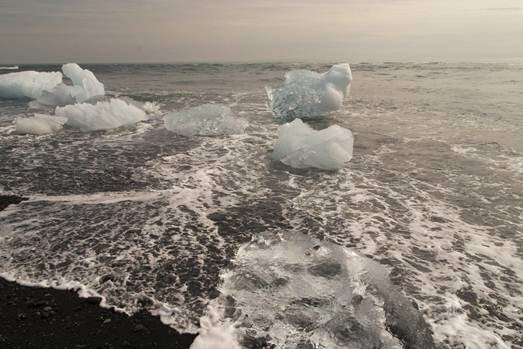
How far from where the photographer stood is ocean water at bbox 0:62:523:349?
3.70 m

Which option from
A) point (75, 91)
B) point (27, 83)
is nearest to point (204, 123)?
point (75, 91)

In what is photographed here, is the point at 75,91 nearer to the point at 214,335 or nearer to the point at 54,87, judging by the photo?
the point at 54,87

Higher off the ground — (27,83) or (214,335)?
(27,83)

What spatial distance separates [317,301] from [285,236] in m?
1.47

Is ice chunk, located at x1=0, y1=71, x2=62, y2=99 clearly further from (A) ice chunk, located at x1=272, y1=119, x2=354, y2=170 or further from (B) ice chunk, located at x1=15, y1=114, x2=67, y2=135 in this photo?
(A) ice chunk, located at x1=272, y1=119, x2=354, y2=170

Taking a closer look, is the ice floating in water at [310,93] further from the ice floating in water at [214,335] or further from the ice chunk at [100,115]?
the ice floating in water at [214,335]

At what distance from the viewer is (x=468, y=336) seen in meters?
3.45

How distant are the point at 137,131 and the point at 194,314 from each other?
9.25 metres

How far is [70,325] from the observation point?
3.55 meters

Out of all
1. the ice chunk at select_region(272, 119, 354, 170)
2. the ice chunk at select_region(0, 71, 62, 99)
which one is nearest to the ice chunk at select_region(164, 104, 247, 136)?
the ice chunk at select_region(272, 119, 354, 170)

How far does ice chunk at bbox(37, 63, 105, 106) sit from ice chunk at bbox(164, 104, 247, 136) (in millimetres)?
6966

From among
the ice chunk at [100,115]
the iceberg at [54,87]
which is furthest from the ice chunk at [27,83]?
the ice chunk at [100,115]

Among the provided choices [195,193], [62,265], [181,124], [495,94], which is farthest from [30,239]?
[495,94]

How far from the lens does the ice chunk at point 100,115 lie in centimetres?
1241
